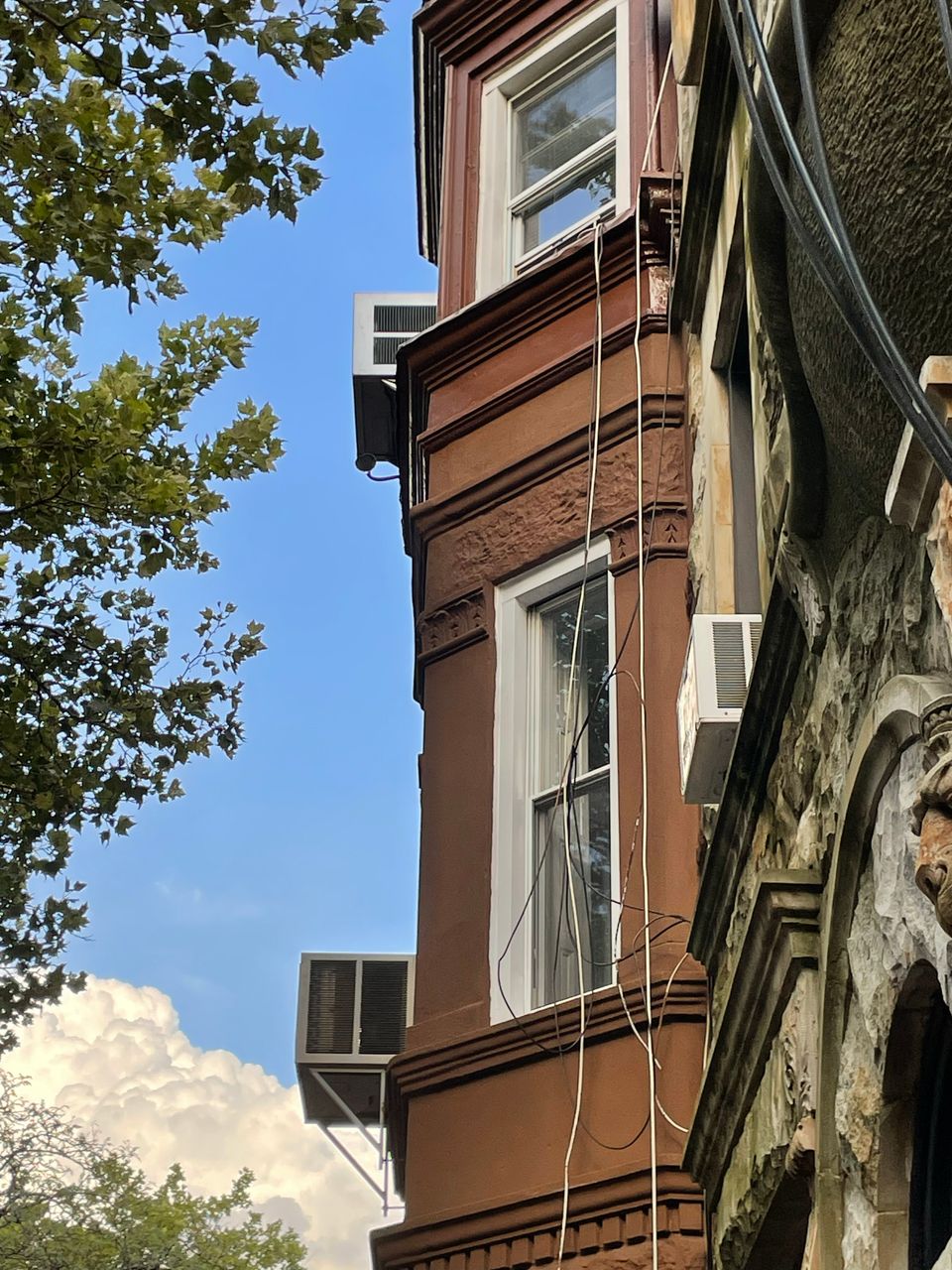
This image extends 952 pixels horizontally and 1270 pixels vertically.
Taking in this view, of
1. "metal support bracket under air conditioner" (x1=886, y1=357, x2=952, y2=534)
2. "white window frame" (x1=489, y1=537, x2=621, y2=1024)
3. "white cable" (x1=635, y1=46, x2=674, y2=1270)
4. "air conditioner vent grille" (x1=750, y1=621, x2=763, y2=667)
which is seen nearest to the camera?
"metal support bracket under air conditioner" (x1=886, y1=357, x2=952, y2=534)

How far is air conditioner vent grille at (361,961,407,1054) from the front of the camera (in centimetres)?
1073

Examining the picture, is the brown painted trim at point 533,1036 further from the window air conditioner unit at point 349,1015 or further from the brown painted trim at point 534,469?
the brown painted trim at point 534,469

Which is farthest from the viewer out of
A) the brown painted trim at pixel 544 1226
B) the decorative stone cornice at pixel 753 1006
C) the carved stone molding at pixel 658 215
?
the carved stone molding at pixel 658 215

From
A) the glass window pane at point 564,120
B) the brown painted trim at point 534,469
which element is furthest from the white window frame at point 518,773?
the glass window pane at point 564,120

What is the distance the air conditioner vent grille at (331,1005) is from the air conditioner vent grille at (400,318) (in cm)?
540

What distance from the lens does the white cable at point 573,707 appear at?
7473mm

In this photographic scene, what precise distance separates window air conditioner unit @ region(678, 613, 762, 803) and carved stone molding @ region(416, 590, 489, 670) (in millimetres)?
3006

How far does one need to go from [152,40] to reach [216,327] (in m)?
3.06

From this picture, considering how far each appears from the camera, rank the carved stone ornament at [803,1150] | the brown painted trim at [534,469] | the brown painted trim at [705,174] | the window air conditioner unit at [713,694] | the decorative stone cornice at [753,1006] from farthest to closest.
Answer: the brown painted trim at [534,469]
the brown painted trim at [705,174]
the window air conditioner unit at [713,694]
the decorative stone cornice at [753,1006]
the carved stone ornament at [803,1150]

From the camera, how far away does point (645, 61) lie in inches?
419

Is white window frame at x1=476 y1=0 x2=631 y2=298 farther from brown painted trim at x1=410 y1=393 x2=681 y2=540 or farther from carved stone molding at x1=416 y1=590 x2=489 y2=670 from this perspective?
carved stone molding at x1=416 y1=590 x2=489 y2=670

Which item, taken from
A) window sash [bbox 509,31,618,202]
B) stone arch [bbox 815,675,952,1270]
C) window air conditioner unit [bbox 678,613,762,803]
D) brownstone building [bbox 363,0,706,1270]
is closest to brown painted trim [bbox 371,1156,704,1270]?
brownstone building [bbox 363,0,706,1270]

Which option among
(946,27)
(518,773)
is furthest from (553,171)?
(946,27)

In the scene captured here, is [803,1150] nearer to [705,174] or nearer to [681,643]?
[681,643]
